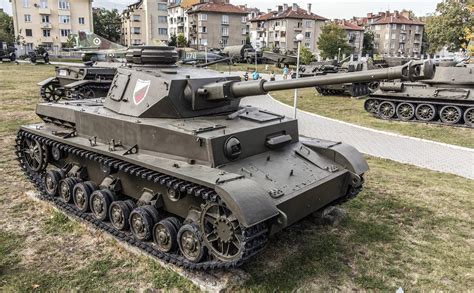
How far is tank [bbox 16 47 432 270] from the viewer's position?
5281mm

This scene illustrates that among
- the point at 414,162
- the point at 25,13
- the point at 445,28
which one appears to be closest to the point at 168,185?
the point at 414,162

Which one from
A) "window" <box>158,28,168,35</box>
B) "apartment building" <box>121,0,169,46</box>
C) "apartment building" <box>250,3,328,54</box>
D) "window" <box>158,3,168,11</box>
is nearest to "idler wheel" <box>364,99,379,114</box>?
"apartment building" <box>250,3,328,54</box>

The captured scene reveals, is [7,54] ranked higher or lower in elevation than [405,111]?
higher

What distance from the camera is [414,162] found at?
38.4ft

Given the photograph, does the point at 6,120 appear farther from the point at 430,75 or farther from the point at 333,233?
the point at 430,75

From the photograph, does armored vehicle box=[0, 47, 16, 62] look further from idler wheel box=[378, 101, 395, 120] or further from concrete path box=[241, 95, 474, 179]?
idler wheel box=[378, 101, 395, 120]

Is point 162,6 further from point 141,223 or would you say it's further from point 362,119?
point 141,223

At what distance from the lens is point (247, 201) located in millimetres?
4895

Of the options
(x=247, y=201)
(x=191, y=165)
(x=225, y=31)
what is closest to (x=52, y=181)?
(x=191, y=165)

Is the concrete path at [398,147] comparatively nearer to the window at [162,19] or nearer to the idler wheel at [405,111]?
the idler wheel at [405,111]

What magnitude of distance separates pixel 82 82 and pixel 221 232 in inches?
543

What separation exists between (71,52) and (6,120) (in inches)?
1824

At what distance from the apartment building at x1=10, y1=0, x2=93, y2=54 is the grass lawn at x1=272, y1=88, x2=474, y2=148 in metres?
52.0

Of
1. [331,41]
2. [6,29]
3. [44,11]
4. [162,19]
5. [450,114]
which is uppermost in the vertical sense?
[44,11]
